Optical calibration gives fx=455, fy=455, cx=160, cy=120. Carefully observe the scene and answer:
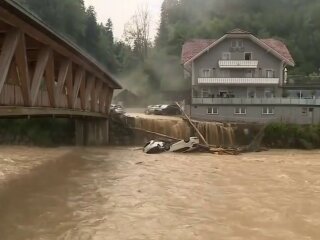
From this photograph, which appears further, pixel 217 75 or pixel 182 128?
pixel 217 75

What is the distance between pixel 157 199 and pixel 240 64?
38.5 m

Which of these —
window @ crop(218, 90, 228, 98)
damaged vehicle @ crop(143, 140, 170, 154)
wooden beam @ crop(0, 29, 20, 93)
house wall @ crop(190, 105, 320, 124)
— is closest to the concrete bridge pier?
damaged vehicle @ crop(143, 140, 170, 154)

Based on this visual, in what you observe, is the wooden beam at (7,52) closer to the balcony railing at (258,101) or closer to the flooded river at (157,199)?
the flooded river at (157,199)

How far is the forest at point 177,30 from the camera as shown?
3022 inches

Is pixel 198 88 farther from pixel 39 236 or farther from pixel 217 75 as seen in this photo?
pixel 39 236

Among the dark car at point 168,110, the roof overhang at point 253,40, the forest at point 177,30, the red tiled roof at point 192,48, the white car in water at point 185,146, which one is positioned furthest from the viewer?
the forest at point 177,30

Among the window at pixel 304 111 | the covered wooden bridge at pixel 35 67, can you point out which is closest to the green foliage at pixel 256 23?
the window at pixel 304 111

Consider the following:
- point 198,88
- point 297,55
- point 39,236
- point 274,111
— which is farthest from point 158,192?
point 297,55

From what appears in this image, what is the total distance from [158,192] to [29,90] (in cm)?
672

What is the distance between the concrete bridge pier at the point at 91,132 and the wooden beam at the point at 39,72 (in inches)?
792

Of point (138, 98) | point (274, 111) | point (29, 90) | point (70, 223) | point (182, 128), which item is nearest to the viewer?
point (70, 223)

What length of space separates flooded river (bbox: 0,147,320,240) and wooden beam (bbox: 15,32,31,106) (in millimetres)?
4011

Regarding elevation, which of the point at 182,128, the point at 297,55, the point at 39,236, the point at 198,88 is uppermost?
the point at 297,55

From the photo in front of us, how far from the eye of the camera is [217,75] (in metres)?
54.4
